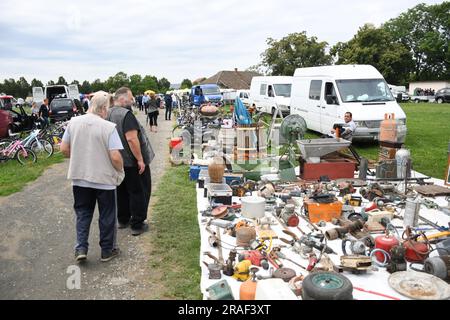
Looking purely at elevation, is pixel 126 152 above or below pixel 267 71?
below

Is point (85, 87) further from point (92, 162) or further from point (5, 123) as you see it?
point (92, 162)

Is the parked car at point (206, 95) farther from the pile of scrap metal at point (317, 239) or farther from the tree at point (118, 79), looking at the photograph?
the tree at point (118, 79)

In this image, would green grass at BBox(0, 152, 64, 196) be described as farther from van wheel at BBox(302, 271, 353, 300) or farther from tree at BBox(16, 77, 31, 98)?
tree at BBox(16, 77, 31, 98)

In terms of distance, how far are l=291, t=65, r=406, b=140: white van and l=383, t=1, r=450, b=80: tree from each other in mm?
53067

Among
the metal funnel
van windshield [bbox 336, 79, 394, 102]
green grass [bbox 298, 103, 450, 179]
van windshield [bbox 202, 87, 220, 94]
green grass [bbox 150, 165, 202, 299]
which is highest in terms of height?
van windshield [bbox 202, 87, 220, 94]

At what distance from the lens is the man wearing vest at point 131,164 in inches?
177

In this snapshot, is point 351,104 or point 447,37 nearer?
point 351,104

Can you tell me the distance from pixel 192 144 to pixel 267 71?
146 ft

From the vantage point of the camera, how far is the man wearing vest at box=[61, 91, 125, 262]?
151 inches

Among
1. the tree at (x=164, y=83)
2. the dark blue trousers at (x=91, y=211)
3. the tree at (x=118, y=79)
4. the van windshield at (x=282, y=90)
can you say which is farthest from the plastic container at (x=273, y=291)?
the tree at (x=164, y=83)

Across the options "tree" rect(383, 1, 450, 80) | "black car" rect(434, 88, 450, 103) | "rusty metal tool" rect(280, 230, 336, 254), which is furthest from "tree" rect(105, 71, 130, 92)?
"rusty metal tool" rect(280, 230, 336, 254)

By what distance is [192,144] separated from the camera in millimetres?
10367

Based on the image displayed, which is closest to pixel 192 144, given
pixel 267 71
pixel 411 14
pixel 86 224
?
pixel 86 224

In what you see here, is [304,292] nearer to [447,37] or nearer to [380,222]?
[380,222]
